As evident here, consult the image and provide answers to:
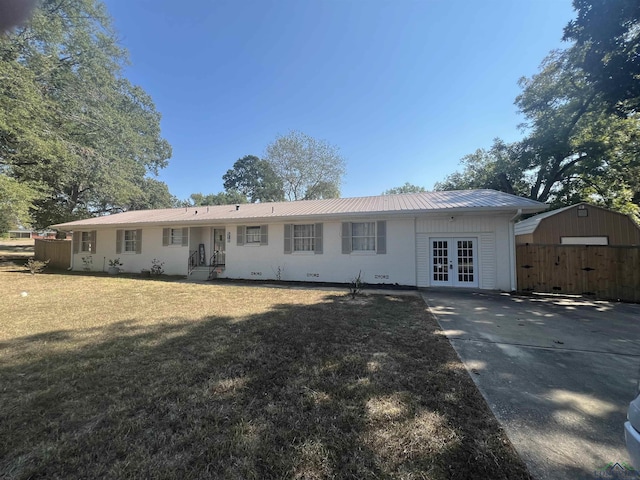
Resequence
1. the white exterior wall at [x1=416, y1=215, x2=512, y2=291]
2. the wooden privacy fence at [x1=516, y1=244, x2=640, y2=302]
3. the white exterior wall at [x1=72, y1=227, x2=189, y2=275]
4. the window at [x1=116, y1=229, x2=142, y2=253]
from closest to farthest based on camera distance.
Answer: the wooden privacy fence at [x1=516, y1=244, x2=640, y2=302] → the white exterior wall at [x1=416, y1=215, x2=512, y2=291] → the white exterior wall at [x1=72, y1=227, x2=189, y2=275] → the window at [x1=116, y1=229, x2=142, y2=253]

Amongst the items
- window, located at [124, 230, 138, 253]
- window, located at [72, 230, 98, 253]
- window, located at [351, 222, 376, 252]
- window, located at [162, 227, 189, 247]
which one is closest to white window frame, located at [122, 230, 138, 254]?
window, located at [124, 230, 138, 253]

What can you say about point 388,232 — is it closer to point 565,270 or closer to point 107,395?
point 565,270

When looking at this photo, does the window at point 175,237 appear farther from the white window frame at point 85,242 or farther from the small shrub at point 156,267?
the white window frame at point 85,242

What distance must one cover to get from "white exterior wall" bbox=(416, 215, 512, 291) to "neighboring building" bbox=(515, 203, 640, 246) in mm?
3790

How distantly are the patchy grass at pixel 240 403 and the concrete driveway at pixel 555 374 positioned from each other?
0.26m

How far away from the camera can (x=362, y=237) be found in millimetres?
11008

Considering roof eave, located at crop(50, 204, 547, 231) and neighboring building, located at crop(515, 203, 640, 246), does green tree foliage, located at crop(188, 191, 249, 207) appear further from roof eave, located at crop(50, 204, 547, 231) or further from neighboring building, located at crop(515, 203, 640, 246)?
neighboring building, located at crop(515, 203, 640, 246)

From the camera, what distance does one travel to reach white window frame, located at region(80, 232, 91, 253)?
52.1 feet

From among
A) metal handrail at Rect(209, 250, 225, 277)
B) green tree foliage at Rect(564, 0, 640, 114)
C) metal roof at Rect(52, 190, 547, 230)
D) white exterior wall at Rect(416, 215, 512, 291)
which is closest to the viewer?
green tree foliage at Rect(564, 0, 640, 114)

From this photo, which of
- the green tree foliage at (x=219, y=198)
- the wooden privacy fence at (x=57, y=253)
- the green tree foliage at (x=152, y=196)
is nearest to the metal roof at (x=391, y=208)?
the wooden privacy fence at (x=57, y=253)

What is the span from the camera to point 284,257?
39.1ft

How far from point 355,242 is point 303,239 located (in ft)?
7.40

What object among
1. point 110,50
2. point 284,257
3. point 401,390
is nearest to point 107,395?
point 401,390

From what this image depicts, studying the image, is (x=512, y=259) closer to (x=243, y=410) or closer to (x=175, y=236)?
(x=243, y=410)
